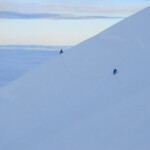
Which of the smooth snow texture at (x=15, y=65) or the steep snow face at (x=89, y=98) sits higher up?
the smooth snow texture at (x=15, y=65)

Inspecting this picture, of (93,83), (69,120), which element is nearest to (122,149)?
(69,120)

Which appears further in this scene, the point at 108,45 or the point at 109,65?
the point at 108,45

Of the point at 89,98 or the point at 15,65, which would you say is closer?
the point at 89,98

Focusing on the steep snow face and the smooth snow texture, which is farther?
the smooth snow texture

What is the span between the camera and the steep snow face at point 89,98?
263cm

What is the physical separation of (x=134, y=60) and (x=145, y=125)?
51.5 inches

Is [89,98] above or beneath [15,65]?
beneath

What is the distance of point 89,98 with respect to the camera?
133 inches

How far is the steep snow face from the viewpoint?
2629 mm

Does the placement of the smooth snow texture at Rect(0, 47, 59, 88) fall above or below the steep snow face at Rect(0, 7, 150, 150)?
above

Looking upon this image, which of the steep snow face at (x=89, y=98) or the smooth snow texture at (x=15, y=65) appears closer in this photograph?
the steep snow face at (x=89, y=98)

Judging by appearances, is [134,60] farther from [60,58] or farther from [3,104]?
[3,104]

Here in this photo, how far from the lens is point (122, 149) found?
2.37 metres

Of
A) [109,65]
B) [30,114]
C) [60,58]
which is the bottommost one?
[30,114]
